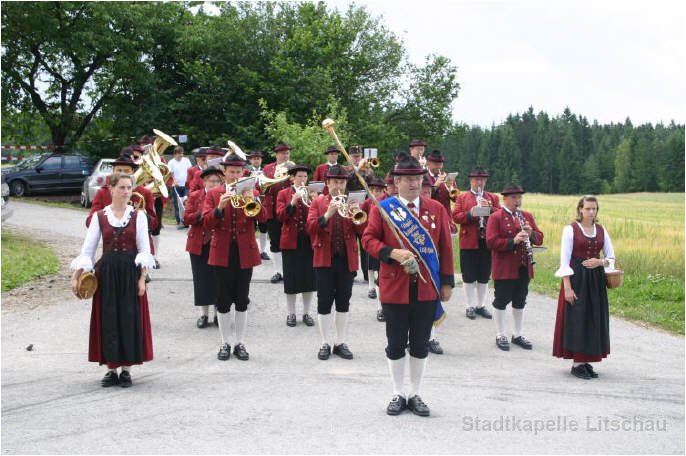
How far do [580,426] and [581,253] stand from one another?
253cm

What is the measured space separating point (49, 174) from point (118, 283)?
20.0 meters

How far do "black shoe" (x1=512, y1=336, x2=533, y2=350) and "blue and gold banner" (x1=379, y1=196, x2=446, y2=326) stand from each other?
132 inches

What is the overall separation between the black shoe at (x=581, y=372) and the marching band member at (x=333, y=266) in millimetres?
2591

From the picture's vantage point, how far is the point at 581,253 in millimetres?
8359

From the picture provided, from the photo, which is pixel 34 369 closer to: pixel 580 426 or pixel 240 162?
pixel 240 162

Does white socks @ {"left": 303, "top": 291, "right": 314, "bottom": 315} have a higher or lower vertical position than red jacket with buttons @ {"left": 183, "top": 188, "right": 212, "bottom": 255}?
lower

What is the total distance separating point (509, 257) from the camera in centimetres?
953

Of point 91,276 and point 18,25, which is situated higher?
point 18,25

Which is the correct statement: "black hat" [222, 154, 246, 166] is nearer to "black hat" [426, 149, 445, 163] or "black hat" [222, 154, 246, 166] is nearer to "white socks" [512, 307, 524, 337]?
"black hat" [426, 149, 445, 163]

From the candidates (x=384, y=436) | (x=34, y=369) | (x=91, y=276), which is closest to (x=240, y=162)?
(x=91, y=276)

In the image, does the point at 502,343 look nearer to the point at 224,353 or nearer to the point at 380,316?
the point at 380,316

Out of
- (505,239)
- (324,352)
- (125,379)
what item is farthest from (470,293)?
(125,379)

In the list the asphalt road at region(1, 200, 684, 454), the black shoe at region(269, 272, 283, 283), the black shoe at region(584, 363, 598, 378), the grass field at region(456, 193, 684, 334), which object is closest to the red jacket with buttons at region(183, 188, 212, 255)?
the asphalt road at region(1, 200, 684, 454)

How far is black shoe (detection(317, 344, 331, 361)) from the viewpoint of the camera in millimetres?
8586
